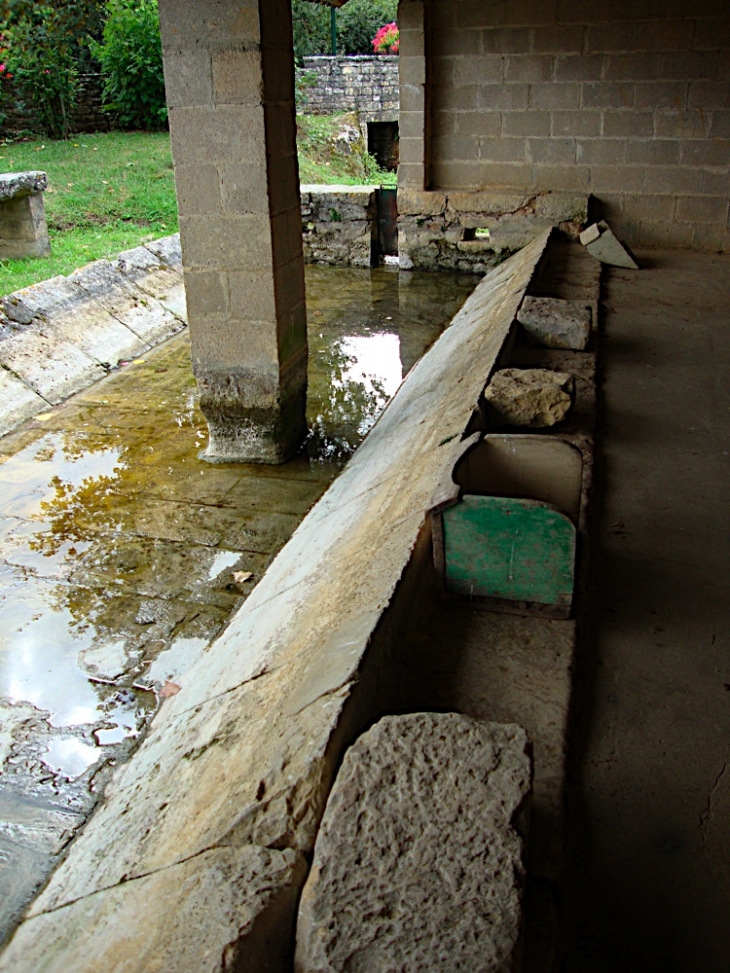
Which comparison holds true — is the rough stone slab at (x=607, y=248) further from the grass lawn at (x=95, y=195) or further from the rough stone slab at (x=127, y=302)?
the grass lawn at (x=95, y=195)

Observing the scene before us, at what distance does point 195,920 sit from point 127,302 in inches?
299

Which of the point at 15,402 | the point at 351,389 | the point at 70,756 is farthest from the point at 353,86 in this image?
the point at 70,756

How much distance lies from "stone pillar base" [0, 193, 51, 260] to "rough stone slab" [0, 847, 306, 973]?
815cm

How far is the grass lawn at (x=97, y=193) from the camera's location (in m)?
8.67

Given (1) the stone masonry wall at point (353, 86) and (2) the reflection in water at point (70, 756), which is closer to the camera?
(2) the reflection in water at point (70, 756)

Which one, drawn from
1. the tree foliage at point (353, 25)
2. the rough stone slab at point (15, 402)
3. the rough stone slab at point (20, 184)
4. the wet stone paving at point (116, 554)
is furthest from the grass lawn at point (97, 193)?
the tree foliage at point (353, 25)

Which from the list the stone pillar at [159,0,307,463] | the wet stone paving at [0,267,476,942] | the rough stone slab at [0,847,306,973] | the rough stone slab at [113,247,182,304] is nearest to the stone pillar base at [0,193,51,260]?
the rough stone slab at [113,247,182,304]

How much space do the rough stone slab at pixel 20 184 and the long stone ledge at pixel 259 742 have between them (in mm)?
6117

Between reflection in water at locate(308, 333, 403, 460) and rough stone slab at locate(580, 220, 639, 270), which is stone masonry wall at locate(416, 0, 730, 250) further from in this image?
reflection in water at locate(308, 333, 403, 460)

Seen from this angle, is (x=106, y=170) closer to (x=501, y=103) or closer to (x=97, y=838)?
(x=501, y=103)

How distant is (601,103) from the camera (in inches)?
337

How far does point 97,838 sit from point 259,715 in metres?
0.70

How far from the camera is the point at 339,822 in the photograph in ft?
5.22

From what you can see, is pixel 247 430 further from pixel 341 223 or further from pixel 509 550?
pixel 341 223
